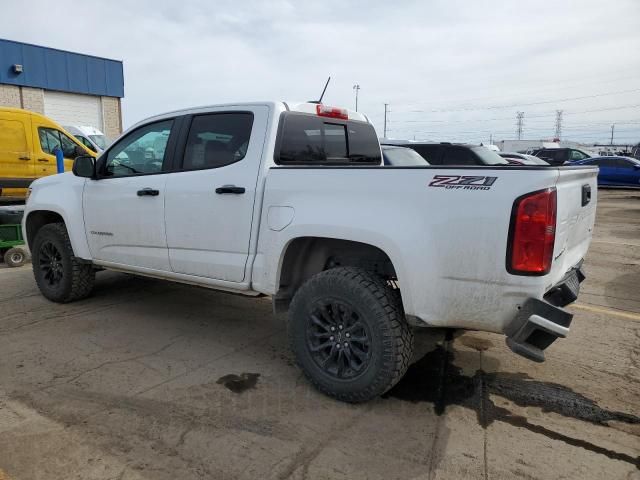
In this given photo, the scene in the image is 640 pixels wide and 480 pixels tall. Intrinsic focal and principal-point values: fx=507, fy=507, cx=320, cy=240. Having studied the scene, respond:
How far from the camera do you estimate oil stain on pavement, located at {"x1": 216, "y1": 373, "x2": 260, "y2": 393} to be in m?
3.48

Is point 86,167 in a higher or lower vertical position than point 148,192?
higher

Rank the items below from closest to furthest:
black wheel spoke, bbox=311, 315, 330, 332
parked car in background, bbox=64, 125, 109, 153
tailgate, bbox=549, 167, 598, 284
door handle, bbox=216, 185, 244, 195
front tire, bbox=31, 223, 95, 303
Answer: tailgate, bbox=549, 167, 598, 284, black wheel spoke, bbox=311, 315, 330, 332, door handle, bbox=216, 185, 244, 195, front tire, bbox=31, 223, 95, 303, parked car in background, bbox=64, 125, 109, 153

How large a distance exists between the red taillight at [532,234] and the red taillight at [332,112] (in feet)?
6.77

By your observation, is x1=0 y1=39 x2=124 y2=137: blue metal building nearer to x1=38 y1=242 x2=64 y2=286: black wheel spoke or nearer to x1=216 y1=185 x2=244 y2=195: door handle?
x1=38 y1=242 x2=64 y2=286: black wheel spoke

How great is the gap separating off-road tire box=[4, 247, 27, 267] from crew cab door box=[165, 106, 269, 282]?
169 inches

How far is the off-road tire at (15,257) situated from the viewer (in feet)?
23.3

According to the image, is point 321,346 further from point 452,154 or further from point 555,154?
point 555,154

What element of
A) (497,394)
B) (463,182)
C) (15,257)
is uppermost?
(463,182)

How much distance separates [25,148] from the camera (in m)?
10.0

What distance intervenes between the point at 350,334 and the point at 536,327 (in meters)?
1.13

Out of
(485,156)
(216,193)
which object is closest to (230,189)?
(216,193)

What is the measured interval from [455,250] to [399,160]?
6.57 m

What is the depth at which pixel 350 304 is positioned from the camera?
317 cm

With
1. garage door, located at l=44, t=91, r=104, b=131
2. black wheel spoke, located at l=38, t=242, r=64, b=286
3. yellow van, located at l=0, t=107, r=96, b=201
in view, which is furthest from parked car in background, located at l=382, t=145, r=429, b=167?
garage door, located at l=44, t=91, r=104, b=131
